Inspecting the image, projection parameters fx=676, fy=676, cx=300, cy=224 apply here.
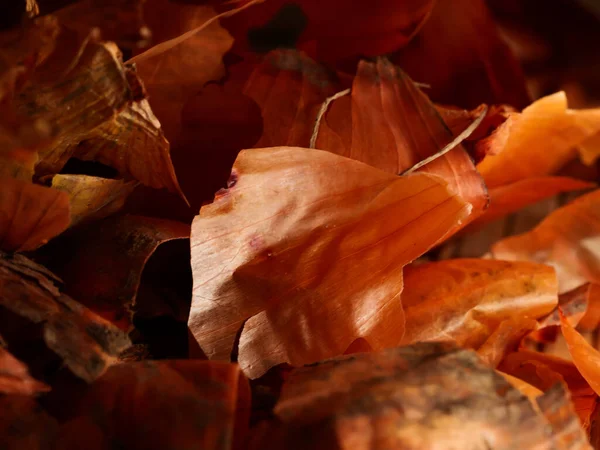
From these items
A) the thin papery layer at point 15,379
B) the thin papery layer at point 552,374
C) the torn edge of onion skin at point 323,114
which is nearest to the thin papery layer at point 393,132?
the torn edge of onion skin at point 323,114

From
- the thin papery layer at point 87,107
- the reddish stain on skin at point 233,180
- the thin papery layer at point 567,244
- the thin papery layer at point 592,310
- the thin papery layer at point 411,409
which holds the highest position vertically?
the thin papery layer at point 87,107

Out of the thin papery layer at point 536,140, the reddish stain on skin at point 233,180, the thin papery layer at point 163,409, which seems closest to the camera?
the thin papery layer at point 163,409

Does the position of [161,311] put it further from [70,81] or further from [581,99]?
[581,99]

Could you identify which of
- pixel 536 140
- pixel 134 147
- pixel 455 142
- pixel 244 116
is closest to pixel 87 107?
pixel 134 147

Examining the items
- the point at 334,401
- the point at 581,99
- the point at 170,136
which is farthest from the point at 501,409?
the point at 581,99

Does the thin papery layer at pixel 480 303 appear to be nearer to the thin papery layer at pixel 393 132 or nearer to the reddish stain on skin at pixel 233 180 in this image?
the thin papery layer at pixel 393 132

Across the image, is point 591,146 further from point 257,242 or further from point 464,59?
point 257,242

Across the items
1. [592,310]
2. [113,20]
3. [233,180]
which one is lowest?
[592,310]
